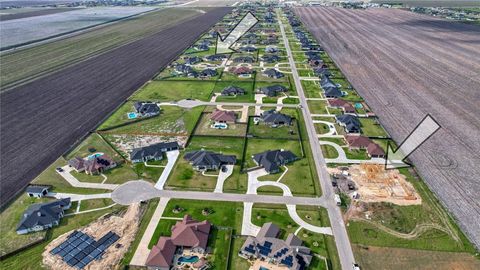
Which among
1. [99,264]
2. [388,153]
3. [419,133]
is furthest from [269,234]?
[419,133]

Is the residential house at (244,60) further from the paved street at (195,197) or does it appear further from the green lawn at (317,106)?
the paved street at (195,197)

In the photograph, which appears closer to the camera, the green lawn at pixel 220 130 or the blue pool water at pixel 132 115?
the green lawn at pixel 220 130

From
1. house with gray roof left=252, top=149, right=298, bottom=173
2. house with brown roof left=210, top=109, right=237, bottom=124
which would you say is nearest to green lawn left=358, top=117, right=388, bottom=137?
house with gray roof left=252, top=149, right=298, bottom=173

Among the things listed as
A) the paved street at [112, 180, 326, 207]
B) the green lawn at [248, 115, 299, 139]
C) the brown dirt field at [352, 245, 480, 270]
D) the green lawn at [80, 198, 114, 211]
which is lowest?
the brown dirt field at [352, 245, 480, 270]

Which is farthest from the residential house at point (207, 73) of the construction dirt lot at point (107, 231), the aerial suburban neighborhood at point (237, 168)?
the construction dirt lot at point (107, 231)

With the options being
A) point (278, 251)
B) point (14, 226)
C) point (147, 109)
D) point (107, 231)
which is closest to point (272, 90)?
point (147, 109)

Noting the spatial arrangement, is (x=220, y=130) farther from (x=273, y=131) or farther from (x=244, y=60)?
(x=244, y=60)

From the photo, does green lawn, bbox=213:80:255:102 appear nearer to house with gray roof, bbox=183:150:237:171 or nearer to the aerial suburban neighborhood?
the aerial suburban neighborhood
